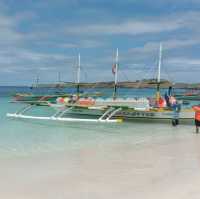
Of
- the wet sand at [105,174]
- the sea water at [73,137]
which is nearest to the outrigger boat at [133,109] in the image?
the sea water at [73,137]

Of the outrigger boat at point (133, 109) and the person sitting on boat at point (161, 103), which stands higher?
the person sitting on boat at point (161, 103)

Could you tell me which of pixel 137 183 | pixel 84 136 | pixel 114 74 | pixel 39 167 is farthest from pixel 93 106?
pixel 137 183

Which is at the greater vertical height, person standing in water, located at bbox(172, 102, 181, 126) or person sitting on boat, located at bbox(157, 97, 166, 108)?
person sitting on boat, located at bbox(157, 97, 166, 108)

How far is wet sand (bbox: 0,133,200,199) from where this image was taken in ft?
20.9

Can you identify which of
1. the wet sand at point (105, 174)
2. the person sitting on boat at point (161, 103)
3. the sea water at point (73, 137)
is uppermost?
the person sitting on boat at point (161, 103)

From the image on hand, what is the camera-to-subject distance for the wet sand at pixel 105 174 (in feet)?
20.9

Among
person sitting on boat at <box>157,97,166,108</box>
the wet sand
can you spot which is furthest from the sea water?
person sitting on boat at <box>157,97,166,108</box>

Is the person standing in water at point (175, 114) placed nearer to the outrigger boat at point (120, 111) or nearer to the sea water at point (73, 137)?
the outrigger boat at point (120, 111)

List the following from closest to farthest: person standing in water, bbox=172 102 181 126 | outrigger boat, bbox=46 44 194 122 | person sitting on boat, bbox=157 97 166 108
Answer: person standing in water, bbox=172 102 181 126, outrigger boat, bbox=46 44 194 122, person sitting on boat, bbox=157 97 166 108

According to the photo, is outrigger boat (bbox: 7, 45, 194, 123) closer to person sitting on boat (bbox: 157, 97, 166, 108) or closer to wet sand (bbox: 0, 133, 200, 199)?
person sitting on boat (bbox: 157, 97, 166, 108)

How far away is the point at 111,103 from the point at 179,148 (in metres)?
12.4

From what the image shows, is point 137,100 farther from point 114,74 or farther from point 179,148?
point 179,148

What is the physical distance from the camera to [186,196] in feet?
19.7

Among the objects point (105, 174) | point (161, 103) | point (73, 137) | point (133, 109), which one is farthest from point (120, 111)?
point (105, 174)
